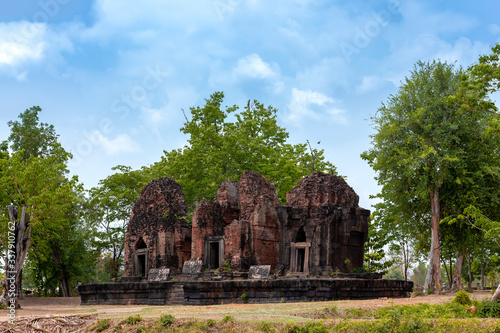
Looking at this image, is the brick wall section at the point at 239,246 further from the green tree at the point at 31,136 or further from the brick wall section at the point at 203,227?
the green tree at the point at 31,136

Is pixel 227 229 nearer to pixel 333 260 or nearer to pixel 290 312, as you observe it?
pixel 333 260

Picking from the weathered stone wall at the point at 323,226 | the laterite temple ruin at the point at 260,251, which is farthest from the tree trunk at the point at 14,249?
the weathered stone wall at the point at 323,226

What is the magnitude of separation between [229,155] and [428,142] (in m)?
13.7

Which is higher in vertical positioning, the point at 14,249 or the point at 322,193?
the point at 322,193

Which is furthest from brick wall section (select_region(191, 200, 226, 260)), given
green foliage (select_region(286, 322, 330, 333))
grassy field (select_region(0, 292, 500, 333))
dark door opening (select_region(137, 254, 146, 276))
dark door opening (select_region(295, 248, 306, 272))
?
green foliage (select_region(286, 322, 330, 333))

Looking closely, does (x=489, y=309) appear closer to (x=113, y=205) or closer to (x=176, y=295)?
(x=176, y=295)

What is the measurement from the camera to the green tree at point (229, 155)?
35375mm

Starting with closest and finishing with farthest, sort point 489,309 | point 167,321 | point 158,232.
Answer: point 167,321, point 489,309, point 158,232

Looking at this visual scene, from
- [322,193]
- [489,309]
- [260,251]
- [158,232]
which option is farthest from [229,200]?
[489,309]

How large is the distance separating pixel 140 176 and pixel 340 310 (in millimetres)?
29210

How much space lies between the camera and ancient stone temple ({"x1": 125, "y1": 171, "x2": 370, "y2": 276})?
24.0 metres

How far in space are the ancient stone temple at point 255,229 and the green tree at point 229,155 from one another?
482 centimetres

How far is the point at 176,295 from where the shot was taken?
24.2 meters

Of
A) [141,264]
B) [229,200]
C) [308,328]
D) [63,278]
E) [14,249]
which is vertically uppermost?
[229,200]
